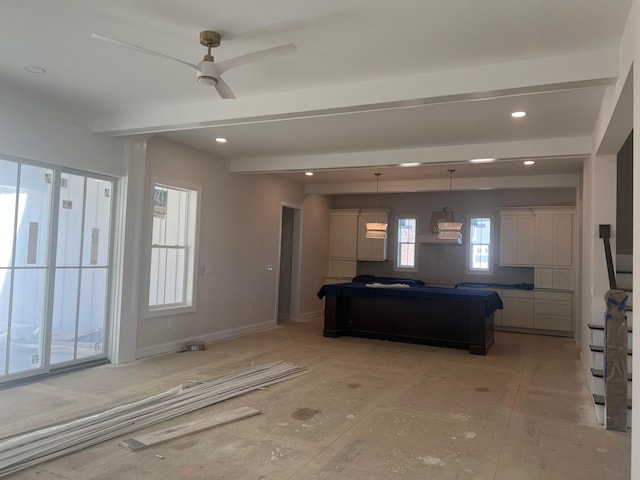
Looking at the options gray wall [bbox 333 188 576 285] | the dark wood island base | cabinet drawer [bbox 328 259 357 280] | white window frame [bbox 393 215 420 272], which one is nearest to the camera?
the dark wood island base

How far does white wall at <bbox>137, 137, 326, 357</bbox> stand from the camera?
237 inches

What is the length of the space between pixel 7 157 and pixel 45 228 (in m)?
0.77

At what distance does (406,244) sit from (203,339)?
5.14 metres

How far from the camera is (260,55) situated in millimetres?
2805

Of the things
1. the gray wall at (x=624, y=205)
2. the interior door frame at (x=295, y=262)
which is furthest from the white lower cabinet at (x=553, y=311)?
the interior door frame at (x=295, y=262)

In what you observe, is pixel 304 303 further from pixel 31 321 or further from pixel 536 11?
pixel 536 11

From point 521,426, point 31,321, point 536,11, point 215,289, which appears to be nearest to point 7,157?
point 31,321

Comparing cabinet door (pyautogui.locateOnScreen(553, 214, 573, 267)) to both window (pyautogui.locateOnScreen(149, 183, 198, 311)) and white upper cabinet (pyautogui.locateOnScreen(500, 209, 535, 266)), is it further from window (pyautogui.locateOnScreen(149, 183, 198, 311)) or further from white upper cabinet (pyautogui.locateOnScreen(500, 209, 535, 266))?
window (pyautogui.locateOnScreen(149, 183, 198, 311))

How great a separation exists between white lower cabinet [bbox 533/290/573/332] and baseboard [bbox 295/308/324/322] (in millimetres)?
4261

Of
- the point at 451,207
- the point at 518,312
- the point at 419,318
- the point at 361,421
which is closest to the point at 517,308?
the point at 518,312

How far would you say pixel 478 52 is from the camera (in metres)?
3.26

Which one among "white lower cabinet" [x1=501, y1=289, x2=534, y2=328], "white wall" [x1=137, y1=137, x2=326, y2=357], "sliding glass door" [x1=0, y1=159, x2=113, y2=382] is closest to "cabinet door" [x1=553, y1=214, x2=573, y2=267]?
"white lower cabinet" [x1=501, y1=289, x2=534, y2=328]

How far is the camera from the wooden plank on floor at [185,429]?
3193 millimetres

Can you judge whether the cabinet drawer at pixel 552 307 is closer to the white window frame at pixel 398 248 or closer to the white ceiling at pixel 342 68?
the white window frame at pixel 398 248
